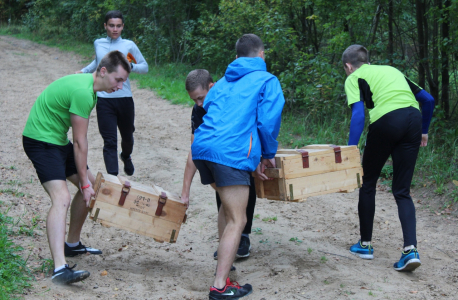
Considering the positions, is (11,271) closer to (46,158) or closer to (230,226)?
(46,158)

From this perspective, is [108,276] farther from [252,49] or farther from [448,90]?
[448,90]

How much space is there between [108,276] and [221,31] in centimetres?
1037

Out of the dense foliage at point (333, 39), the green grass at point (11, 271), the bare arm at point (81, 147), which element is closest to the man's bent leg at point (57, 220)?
the bare arm at point (81, 147)

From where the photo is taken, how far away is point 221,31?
1334 centimetres

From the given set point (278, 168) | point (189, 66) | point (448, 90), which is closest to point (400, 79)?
point (278, 168)

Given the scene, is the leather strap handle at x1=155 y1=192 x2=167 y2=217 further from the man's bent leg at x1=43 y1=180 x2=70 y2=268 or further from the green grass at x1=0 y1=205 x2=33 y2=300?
the green grass at x1=0 y1=205 x2=33 y2=300

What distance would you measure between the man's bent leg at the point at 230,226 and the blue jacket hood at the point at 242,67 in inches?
34.3

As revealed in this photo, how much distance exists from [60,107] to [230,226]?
66.2 inches

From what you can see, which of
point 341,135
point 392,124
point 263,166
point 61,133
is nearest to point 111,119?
point 61,133

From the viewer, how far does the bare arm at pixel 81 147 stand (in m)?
3.68

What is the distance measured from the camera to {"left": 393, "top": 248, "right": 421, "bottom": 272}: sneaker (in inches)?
158

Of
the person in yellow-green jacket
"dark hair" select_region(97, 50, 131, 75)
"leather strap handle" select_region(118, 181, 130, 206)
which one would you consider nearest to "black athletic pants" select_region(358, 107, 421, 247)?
the person in yellow-green jacket

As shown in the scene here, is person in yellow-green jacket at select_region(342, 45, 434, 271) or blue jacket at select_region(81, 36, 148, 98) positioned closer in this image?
person in yellow-green jacket at select_region(342, 45, 434, 271)

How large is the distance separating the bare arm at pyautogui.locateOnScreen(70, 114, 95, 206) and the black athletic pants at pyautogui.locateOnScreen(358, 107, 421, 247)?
8.27 feet
